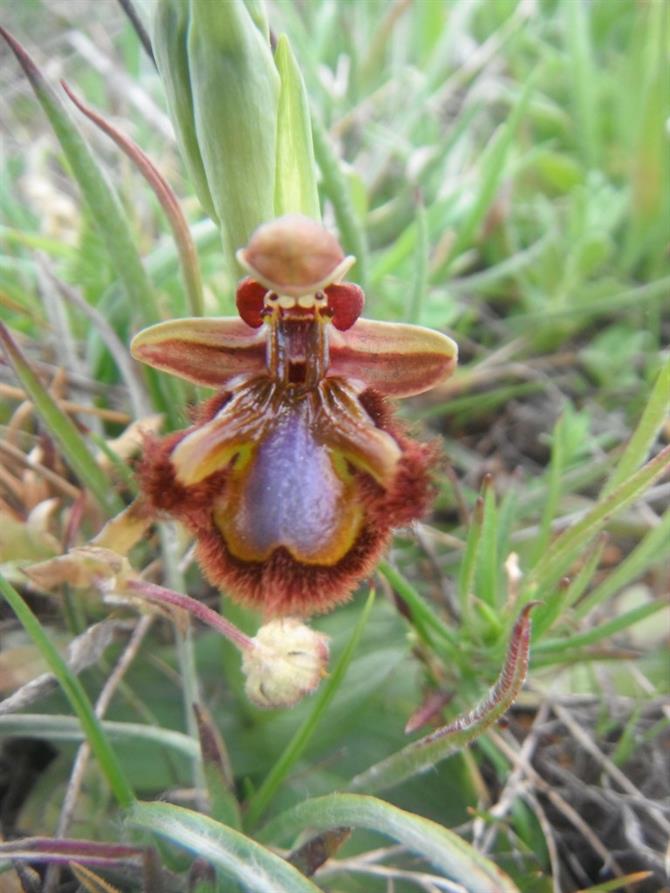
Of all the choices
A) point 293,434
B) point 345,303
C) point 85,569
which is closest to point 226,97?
point 345,303

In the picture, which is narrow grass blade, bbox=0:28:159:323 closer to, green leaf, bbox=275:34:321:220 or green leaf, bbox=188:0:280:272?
green leaf, bbox=188:0:280:272

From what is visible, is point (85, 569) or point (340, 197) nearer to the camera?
point (85, 569)

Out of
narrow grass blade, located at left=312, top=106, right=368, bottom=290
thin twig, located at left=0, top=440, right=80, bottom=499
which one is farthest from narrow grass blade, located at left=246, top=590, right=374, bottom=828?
narrow grass blade, located at left=312, top=106, right=368, bottom=290

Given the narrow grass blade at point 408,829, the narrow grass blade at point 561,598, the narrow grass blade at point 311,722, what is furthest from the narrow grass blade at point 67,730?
the narrow grass blade at point 561,598

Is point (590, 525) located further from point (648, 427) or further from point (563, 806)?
point (563, 806)

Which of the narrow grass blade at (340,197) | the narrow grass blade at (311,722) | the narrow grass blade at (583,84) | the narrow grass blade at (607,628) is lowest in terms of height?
the narrow grass blade at (311,722)

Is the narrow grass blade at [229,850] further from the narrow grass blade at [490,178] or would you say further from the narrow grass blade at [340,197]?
the narrow grass blade at [490,178]
